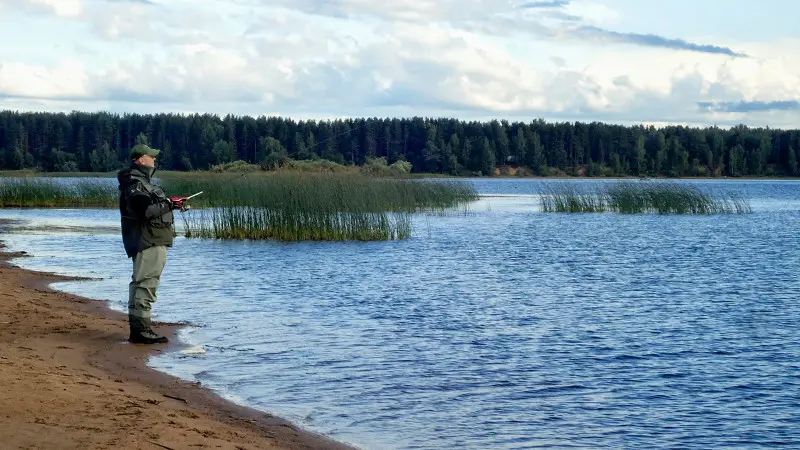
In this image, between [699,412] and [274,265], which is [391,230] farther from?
[699,412]

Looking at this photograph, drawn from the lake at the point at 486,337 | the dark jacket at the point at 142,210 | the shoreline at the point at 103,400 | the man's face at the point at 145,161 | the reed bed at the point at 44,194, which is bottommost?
the lake at the point at 486,337

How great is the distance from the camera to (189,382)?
31.1 ft

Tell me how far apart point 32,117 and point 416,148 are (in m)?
49.1

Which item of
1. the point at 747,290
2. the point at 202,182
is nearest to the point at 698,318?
the point at 747,290

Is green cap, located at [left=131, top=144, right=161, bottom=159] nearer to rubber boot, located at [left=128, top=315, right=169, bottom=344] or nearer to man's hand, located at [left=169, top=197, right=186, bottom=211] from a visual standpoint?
man's hand, located at [left=169, top=197, right=186, bottom=211]

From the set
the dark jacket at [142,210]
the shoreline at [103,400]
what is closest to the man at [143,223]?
the dark jacket at [142,210]

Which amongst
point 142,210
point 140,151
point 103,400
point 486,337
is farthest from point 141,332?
point 486,337

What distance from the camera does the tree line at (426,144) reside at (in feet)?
382

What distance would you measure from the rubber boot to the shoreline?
148mm

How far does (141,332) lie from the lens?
442 inches

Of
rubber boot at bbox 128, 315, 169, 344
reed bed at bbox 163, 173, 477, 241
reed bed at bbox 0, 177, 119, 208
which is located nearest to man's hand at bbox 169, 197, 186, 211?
rubber boot at bbox 128, 315, 169, 344

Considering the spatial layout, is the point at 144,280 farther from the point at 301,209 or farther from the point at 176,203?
the point at 301,209

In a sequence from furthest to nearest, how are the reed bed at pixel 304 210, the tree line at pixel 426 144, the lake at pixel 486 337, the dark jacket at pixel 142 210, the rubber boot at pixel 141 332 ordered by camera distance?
1. the tree line at pixel 426 144
2. the reed bed at pixel 304 210
3. the rubber boot at pixel 141 332
4. the dark jacket at pixel 142 210
5. the lake at pixel 486 337

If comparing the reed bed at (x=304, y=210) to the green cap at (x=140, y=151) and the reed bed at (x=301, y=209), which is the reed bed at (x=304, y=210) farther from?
the green cap at (x=140, y=151)
